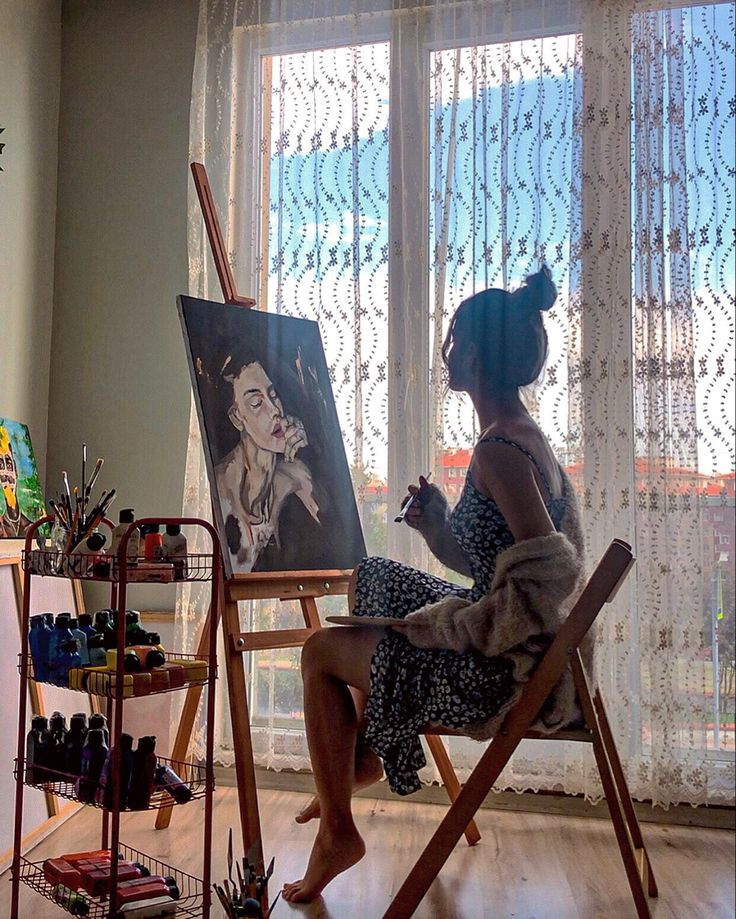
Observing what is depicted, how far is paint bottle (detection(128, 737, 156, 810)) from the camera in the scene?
5.40 feet

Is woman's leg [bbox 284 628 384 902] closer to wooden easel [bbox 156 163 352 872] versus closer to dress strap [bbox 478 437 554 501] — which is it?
wooden easel [bbox 156 163 352 872]

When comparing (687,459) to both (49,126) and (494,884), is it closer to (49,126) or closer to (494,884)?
(494,884)

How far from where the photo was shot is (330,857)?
1.73 m

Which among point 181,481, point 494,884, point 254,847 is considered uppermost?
point 181,481

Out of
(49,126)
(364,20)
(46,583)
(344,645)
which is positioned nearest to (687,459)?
(344,645)

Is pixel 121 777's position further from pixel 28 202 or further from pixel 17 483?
pixel 28 202

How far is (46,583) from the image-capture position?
2336 millimetres

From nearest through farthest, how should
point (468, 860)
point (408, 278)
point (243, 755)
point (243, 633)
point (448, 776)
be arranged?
point (243, 755), point (243, 633), point (468, 860), point (448, 776), point (408, 278)

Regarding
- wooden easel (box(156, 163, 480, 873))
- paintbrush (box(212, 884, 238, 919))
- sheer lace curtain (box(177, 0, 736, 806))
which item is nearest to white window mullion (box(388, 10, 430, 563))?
sheer lace curtain (box(177, 0, 736, 806))

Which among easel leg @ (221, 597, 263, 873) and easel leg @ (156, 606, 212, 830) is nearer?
easel leg @ (221, 597, 263, 873)

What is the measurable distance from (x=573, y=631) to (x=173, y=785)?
2.69 ft

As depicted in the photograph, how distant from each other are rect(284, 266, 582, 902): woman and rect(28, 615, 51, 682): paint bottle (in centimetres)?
51

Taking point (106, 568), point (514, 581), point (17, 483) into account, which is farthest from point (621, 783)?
point (17, 483)

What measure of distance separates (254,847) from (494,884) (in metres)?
0.55
